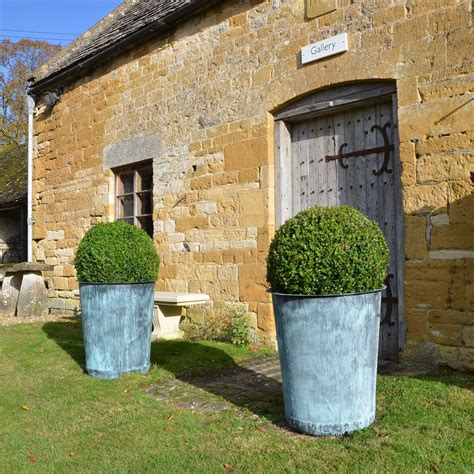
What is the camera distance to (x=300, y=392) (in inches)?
123

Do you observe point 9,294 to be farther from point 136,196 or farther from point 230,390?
point 230,390

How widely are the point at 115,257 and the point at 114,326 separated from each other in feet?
2.11

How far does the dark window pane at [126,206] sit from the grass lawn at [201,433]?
3.91 metres

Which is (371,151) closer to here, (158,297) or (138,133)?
(158,297)

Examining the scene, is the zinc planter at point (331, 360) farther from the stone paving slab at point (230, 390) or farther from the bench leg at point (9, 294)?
the bench leg at point (9, 294)

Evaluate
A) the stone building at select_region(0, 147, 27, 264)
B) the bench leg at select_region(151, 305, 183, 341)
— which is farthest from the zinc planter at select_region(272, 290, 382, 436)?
the stone building at select_region(0, 147, 27, 264)

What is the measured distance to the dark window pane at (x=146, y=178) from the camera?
7868mm

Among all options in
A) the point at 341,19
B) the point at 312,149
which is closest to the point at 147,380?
the point at 312,149

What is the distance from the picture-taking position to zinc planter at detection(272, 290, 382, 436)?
120 inches

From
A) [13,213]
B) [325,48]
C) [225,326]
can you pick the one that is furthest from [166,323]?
[13,213]

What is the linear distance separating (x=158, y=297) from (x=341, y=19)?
388cm

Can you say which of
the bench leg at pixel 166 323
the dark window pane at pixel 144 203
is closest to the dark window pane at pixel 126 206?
the dark window pane at pixel 144 203

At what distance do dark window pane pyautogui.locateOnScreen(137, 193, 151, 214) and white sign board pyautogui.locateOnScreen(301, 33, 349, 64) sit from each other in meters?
3.44

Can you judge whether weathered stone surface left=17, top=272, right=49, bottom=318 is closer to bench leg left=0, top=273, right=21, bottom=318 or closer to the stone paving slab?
bench leg left=0, top=273, right=21, bottom=318
